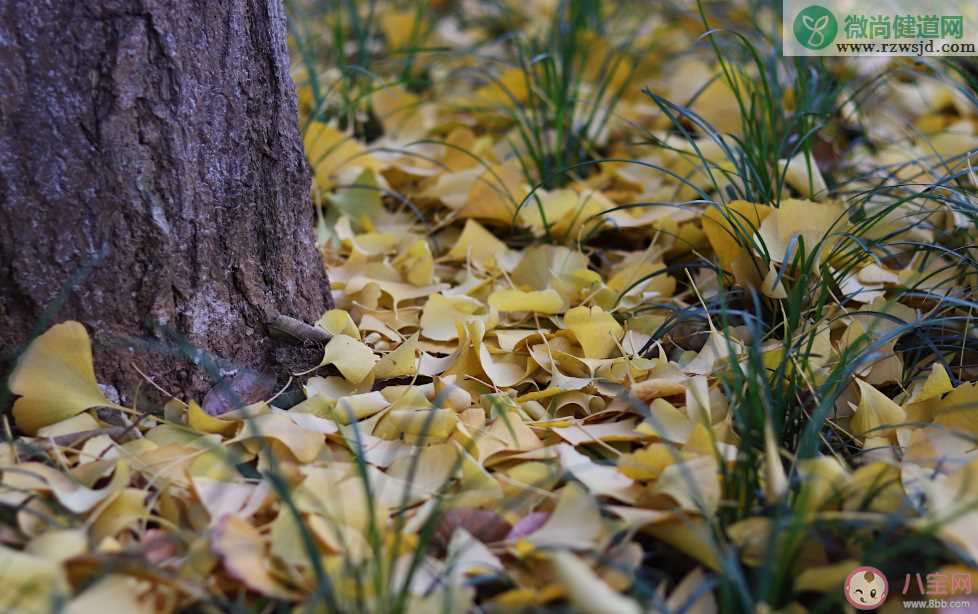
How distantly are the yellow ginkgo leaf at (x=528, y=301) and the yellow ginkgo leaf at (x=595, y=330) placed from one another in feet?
0.13

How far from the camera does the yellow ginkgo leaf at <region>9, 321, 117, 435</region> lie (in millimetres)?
908

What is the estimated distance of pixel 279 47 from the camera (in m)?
1.06

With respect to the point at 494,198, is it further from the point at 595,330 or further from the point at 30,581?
the point at 30,581

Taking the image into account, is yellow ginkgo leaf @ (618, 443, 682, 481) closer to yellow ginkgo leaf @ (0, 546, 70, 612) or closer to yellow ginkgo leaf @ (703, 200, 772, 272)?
yellow ginkgo leaf @ (703, 200, 772, 272)

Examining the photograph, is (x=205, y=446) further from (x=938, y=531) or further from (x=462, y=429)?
(x=938, y=531)

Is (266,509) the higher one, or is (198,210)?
(198,210)

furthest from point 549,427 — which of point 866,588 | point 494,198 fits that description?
point 494,198

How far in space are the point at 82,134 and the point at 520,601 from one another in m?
0.64

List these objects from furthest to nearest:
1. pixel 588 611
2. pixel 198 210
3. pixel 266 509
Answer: pixel 198 210 < pixel 266 509 < pixel 588 611

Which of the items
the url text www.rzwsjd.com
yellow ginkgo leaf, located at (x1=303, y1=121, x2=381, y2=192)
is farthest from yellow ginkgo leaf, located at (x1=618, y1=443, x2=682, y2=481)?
the url text www.rzwsjd.com

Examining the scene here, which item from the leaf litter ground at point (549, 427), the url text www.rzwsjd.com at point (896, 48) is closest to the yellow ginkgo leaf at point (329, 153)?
the leaf litter ground at point (549, 427)

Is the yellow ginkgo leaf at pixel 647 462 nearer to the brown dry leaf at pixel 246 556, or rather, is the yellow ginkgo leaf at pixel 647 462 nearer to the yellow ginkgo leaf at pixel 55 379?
the brown dry leaf at pixel 246 556

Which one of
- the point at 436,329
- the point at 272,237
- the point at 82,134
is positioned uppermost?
the point at 82,134

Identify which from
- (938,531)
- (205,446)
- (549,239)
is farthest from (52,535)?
(549,239)
